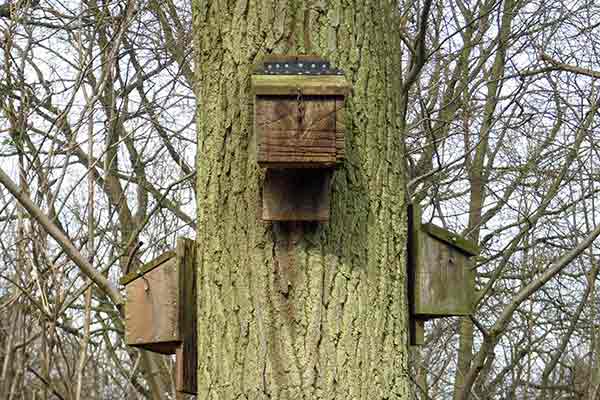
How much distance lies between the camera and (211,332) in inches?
87.4

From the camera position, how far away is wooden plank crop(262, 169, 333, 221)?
2.14m

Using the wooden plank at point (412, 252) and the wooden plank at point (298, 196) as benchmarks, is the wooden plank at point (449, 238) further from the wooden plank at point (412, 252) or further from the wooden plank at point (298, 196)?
the wooden plank at point (298, 196)

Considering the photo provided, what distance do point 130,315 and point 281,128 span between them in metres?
0.83

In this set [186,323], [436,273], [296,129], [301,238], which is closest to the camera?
[296,129]

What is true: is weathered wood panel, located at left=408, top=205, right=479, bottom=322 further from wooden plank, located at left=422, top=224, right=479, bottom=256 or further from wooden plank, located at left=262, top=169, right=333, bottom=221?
wooden plank, located at left=262, top=169, right=333, bottom=221

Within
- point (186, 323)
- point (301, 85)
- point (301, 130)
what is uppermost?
point (301, 85)

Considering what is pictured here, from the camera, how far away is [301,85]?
2070mm

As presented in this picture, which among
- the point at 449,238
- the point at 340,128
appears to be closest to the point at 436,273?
the point at 449,238

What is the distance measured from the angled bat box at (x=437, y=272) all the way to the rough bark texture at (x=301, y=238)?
0.18 meters

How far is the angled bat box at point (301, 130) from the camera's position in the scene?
2.04 metres

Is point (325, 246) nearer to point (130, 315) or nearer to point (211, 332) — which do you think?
point (211, 332)

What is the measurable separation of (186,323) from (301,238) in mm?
471

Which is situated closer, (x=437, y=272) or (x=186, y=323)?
(x=186, y=323)

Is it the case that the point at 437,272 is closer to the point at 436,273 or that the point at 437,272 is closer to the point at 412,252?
the point at 436,273
